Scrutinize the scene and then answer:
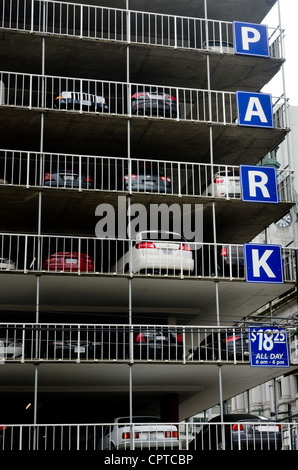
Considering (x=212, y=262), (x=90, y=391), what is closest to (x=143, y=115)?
(x=212, y=262)

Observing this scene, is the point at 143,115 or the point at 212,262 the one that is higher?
the point at 143,115

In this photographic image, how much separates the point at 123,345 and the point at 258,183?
698 cm

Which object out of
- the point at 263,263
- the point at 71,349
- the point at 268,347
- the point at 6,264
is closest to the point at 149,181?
the point at 263,263

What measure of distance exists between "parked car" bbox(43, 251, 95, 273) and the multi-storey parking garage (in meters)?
0.04

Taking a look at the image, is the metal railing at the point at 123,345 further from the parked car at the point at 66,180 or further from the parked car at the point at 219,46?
the parked car at the point at 219,46

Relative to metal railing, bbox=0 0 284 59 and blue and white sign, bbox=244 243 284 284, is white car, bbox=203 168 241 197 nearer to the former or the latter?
blue and white sign, bbox=244 243 284 284

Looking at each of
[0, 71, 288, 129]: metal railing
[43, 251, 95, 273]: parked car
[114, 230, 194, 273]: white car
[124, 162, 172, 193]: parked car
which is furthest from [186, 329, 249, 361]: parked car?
[0, 71, 288, 129]: metal railing

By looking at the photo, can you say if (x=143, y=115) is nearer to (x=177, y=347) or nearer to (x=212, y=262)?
(x=212, y=262)

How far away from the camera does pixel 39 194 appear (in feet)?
84.6

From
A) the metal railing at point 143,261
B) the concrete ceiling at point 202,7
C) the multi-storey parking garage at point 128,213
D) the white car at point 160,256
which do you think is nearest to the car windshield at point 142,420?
the multi-storey parking garage at point 128,213

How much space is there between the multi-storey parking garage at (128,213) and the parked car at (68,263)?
4cm

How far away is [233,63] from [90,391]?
1213 centimetres

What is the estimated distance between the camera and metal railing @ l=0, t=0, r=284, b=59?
1154 inches

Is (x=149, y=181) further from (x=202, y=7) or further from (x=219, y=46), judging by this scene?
(x=202, y=7)
